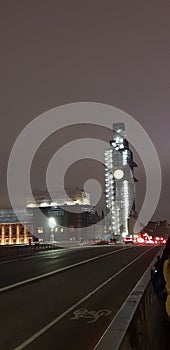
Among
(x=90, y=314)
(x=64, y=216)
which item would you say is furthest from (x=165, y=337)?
(x=64, y=216)

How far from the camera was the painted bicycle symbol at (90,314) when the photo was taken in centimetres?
1176

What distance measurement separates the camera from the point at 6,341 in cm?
905

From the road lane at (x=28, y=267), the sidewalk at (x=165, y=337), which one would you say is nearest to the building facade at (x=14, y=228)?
the road lane at (x=28, y=267)

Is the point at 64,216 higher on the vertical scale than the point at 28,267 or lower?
higher

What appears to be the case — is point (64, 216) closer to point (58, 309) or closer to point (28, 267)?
point (28, 267)

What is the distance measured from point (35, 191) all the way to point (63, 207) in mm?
11643

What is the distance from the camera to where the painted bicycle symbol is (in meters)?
11.8

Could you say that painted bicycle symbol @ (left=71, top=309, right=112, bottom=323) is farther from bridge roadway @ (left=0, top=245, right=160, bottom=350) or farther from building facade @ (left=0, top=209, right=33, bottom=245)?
building facade @ (left=0, top=209, right=33, bottom=245)

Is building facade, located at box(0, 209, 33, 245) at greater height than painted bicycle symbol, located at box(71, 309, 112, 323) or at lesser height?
greater

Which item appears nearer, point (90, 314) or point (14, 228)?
point (90, 314)

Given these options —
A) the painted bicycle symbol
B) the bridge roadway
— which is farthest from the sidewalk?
the painted bicycle symbol

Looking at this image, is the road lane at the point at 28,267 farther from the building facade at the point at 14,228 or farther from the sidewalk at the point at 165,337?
the building facade at the point at 14,228

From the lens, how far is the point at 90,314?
12312mm

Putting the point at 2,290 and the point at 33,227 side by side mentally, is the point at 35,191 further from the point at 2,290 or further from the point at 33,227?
the point at 2,290
